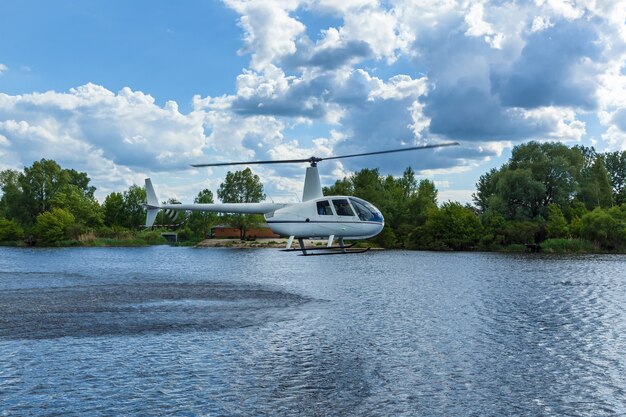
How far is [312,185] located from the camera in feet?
91.5

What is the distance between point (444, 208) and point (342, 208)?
285 ft

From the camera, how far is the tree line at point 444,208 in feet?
313

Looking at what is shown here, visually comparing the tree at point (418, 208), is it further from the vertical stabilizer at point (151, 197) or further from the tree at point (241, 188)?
the vertical stabilizer at point (151, 197)

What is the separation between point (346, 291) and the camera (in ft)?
171

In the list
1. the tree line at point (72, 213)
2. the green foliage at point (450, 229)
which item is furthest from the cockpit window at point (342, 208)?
the tree line at point (72, 213)

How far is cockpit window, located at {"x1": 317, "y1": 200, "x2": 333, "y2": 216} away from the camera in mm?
27266

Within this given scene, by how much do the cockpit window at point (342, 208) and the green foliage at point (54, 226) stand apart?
380ft

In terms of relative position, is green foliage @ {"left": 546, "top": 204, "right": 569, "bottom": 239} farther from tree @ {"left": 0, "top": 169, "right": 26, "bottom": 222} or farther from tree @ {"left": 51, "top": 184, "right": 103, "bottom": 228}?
tree @ {"left": 0, "top": 169, "right": 26, "bottom": 222}

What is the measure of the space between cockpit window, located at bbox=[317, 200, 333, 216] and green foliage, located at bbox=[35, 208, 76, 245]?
115 metres

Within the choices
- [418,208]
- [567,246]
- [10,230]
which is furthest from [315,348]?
[10,230]

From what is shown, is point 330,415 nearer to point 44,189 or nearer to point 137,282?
point 137,282

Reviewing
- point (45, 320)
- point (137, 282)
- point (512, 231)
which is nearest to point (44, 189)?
point (137, 282)

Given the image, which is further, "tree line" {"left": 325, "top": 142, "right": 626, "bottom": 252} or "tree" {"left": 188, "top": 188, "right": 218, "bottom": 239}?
"tree" {"left": 188, "top": 188, "right": 218, "bottom": 239}

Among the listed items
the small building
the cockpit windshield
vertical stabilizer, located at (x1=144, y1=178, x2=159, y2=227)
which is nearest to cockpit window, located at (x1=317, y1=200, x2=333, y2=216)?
the cockpit windshield
